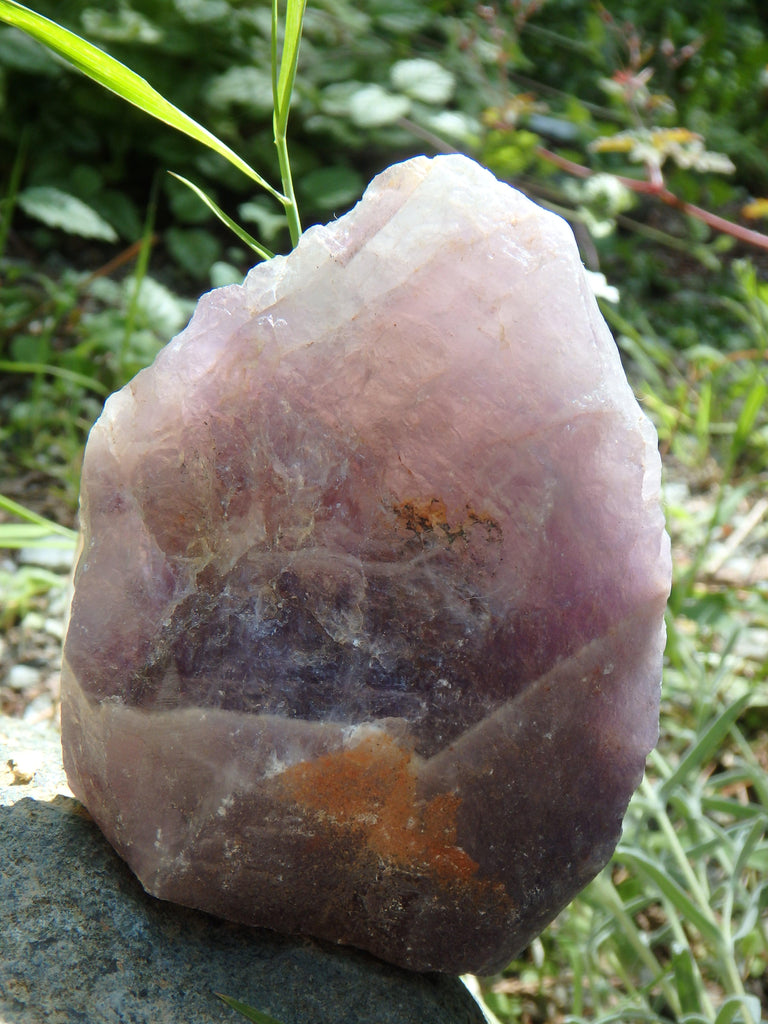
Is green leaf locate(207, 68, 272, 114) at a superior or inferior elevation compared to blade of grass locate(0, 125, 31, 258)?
superior

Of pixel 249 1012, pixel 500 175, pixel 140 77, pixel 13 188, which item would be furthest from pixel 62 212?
pixel 249 1012

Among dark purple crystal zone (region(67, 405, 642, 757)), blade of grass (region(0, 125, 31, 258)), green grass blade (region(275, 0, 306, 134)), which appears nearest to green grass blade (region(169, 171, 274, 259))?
green grass blade (region(275, 0, 306, 134))

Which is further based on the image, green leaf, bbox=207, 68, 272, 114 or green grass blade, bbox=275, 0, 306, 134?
green leaf, bbox=207, 68, 272, 114

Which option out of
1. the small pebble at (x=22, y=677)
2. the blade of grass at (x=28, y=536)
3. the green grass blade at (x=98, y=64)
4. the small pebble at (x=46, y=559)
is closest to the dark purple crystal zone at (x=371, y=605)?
the green grass blade at (x=98, y=64)

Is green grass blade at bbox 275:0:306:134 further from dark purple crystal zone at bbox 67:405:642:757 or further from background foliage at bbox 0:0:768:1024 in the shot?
background foliage at bbox 0:0:768:1024

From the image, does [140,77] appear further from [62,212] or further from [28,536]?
[62,212]

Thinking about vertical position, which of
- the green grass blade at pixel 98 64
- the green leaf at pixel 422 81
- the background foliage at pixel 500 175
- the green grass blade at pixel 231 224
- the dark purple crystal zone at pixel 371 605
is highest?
the green grass blade at pixel 98 64

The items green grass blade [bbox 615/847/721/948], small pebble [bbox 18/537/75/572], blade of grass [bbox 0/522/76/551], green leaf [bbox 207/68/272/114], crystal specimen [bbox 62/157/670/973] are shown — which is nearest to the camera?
crystal specimen [bbox 62/157/670/973]

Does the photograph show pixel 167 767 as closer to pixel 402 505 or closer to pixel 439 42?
pixel 402 505

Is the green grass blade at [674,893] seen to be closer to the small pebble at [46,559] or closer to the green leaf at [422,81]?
the small pebble at [46,559]

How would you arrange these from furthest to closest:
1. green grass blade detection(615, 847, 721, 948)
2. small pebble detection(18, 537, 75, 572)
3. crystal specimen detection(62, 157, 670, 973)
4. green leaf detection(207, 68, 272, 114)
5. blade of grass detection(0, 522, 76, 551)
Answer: green leaf detection(207, 68, 272, 114) < small pebble detection(18, 537, 75, 572) < blade of grass detection(0, 522, 76, 551) < green grass blade detection(615, 847, 721, 948) < crystal specimen detection(62, 157, 670, 973)
